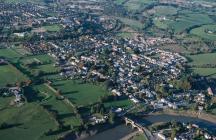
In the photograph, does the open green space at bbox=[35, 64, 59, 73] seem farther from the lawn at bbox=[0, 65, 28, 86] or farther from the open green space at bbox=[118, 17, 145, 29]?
the open green space at bbox=[118, 17, 145, 29]

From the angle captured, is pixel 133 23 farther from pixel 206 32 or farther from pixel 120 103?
pixel 120 103

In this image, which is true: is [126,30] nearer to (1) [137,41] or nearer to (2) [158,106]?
(1) [137,41]

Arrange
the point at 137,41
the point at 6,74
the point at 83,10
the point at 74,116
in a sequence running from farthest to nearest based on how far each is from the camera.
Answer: the point at 83,10, the point at 137,41, the point at 6,74, the point at 74,116

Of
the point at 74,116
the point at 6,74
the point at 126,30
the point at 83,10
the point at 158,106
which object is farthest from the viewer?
the point at 83,10

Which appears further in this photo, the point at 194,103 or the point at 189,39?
the point at 189,39

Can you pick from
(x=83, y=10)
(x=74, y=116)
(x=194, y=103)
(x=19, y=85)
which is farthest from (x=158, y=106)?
(x=83, y=10)

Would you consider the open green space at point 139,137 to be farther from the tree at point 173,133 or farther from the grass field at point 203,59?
the grass field at point 203,59
